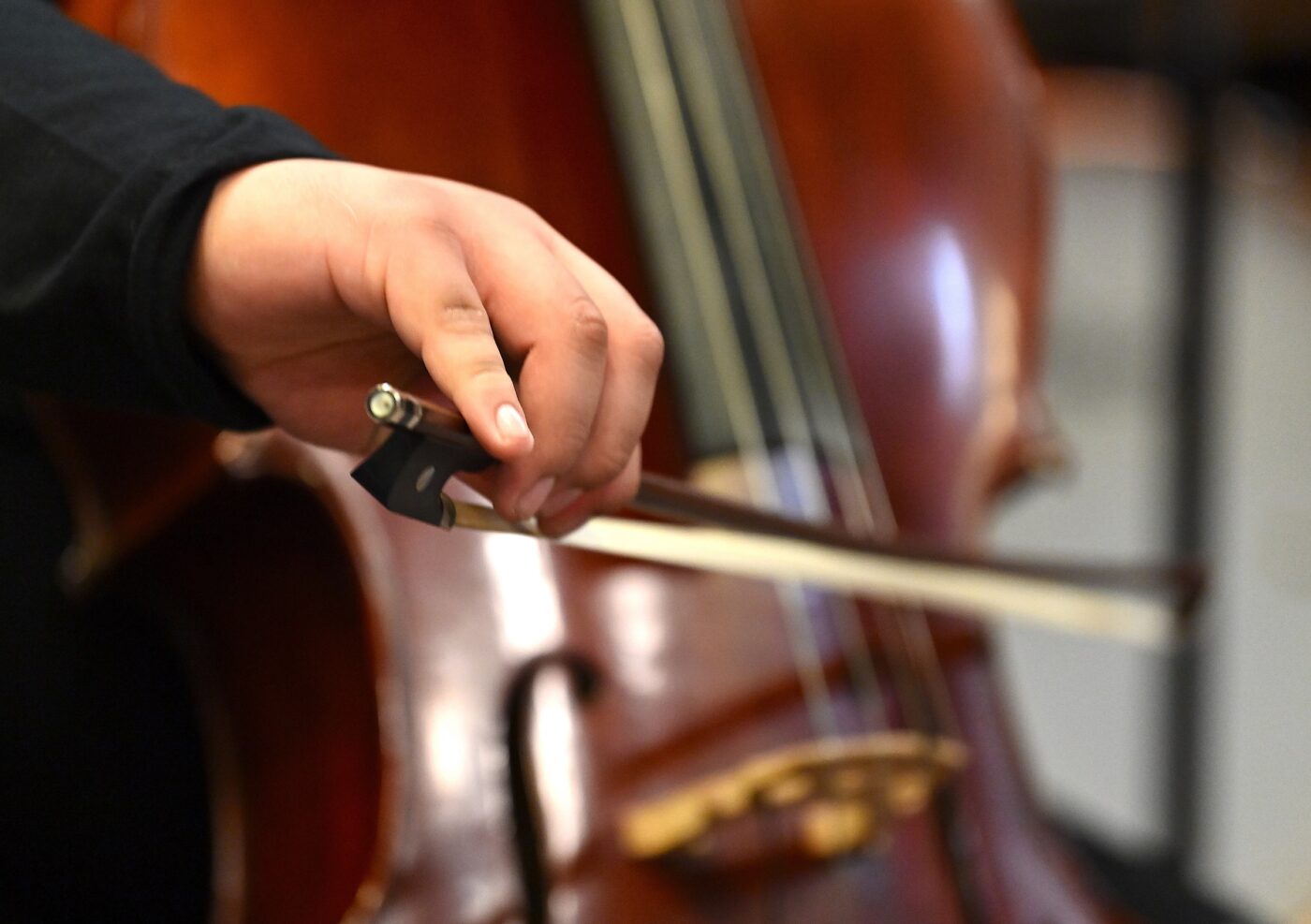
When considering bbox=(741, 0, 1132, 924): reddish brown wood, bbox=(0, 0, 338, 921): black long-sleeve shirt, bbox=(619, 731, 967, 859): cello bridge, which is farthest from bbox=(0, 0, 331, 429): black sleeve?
bbox=(741, 0, 1132, 924): reddish brown wood

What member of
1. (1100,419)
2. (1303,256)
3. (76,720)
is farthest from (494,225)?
(1303,256)

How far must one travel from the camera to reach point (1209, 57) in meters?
1.10

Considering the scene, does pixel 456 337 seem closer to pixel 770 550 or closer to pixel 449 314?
pixel 449 314

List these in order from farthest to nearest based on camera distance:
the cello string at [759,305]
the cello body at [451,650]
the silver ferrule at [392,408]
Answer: the cello string at [759,305]
the cello body at [451,650]
the silver ferrule at [392,408]

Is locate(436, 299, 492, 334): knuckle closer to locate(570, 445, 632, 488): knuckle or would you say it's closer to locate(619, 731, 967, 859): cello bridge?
locate(570, 445, 632, 488): knuckle

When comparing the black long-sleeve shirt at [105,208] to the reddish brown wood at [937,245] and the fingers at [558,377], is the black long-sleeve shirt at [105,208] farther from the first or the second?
the reddish brown wood at [937,245]

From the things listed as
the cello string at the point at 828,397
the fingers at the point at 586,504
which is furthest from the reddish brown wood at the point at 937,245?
the fingers at the point at 586,504

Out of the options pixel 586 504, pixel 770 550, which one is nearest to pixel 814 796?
pixel 770 550

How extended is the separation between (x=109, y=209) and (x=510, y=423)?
100 millimetres

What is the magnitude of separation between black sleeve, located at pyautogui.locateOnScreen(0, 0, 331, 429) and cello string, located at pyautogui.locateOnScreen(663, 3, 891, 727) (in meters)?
0.24

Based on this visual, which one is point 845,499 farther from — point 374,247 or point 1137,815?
point 1137,815

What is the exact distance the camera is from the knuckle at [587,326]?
0.21m

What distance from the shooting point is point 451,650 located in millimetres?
369

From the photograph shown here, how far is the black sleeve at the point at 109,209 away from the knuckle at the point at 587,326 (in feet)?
0.22
